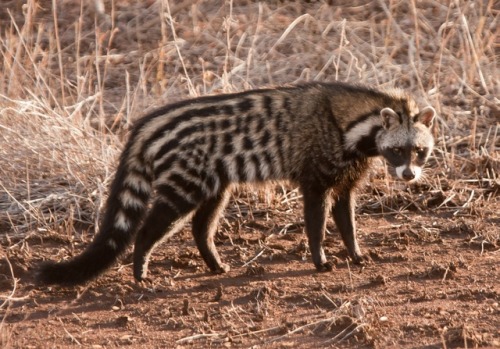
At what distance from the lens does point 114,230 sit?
23.2 feet

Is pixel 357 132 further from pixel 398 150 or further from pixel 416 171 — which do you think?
pixel 416 171

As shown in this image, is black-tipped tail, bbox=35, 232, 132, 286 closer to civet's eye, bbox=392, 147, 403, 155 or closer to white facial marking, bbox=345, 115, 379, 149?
white facial marking, bbox=345, 115, 379, 149

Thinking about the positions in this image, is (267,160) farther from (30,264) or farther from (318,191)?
(30,264)

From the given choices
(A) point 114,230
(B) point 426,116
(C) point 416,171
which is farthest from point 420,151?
(A) point 114,230

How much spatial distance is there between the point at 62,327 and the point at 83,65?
19.2ft

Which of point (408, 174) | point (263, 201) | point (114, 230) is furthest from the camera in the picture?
point (263, 201)

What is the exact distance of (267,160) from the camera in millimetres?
7625

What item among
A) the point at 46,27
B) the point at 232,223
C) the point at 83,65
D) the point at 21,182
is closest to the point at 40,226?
the point at 21,182

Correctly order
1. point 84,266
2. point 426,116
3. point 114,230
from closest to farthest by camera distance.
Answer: point 84,266 → point 114,230 → point 426,116

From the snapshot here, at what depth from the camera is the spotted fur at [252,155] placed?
23.5ft

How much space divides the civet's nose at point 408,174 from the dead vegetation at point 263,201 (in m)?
0.61

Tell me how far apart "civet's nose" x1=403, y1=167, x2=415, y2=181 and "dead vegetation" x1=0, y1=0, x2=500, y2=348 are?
0.61 meters

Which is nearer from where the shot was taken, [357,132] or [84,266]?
[84,266]

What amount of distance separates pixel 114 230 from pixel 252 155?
119 centimetres
